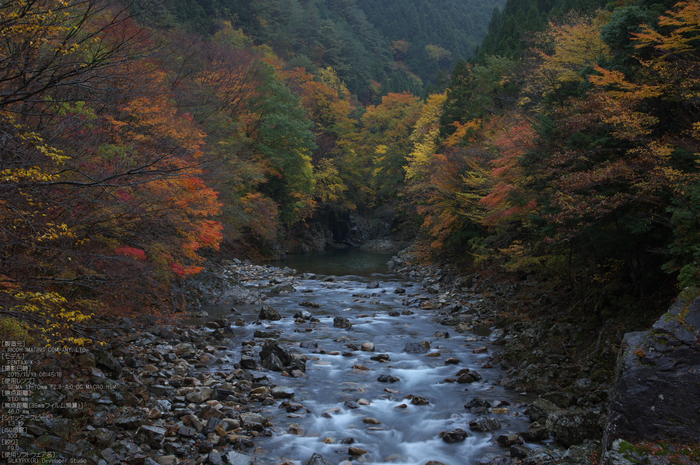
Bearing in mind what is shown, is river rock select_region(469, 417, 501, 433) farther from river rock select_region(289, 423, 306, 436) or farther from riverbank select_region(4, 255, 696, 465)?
river rock select_region(289, 423, 306, 436)

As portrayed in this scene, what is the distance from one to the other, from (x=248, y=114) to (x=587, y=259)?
25.2m

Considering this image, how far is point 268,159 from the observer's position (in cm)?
3091

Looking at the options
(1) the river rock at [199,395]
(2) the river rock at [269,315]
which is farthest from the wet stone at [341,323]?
(1) the river rock at [199,395]

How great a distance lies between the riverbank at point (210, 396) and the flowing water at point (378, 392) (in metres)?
0.24

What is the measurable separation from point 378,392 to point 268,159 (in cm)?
2432

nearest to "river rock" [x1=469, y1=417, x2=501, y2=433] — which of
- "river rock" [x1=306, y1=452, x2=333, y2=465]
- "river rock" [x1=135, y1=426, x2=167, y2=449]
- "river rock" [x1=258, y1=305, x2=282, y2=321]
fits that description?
"river rock" [x1=306, y1=452, x2=333, y2=465]

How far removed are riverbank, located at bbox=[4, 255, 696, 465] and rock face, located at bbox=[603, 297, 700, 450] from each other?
0.80 metres

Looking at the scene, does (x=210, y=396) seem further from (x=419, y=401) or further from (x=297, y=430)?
(x=419, y=401)

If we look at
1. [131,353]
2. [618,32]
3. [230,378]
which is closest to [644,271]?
[618,32]

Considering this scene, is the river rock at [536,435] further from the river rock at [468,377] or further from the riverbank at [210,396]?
the river rock at [468,377]

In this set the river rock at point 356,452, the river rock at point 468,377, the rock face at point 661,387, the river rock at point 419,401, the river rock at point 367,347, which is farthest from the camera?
the river rock at point 367,347

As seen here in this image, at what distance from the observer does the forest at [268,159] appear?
249 inches

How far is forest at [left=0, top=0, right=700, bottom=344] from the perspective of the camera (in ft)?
20.7

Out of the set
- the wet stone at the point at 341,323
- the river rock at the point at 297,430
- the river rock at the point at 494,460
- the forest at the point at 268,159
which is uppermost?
the forest at the point at 268,159
